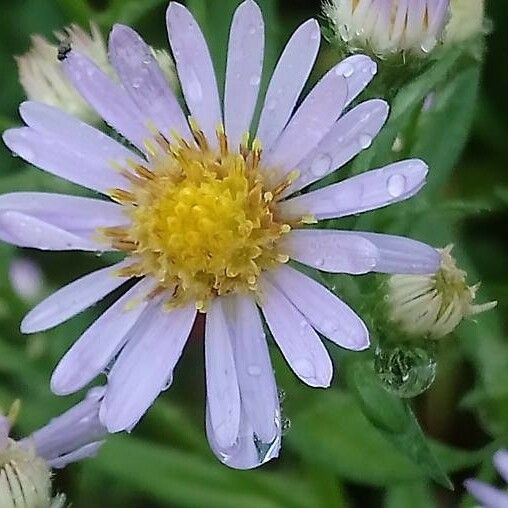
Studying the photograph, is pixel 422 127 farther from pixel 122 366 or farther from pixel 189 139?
pixel 122 366

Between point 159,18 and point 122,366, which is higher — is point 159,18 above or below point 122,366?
below

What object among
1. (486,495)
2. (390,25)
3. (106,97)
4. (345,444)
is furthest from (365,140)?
(345,444)

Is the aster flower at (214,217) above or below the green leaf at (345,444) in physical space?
above

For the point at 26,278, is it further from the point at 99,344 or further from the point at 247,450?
the point at 247,450

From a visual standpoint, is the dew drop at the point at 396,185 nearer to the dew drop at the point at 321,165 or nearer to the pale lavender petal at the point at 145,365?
the dew drop at the point at 321,165

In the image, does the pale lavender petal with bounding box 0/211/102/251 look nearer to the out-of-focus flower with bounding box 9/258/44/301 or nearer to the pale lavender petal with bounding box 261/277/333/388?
the pale lavender petal with bounding box 261/277/333/388

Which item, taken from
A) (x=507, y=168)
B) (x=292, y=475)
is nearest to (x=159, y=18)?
(x=507, y=168)

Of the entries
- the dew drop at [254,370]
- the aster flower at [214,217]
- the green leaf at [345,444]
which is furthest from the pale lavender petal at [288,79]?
the green leaf at [345,444]
